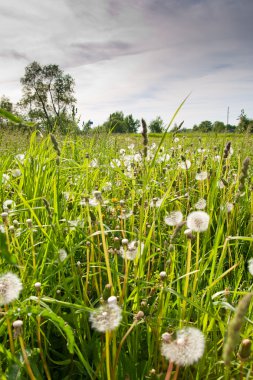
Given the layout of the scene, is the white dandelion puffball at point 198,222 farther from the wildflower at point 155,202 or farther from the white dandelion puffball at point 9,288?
the white dandelion puffball at point 9,288

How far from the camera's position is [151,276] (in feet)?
5.14

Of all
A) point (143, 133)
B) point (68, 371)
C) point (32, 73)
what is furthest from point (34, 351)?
point (32, 73)

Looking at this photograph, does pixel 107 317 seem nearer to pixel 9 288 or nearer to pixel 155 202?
pixel 9 288

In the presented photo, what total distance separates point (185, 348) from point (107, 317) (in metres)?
0.19

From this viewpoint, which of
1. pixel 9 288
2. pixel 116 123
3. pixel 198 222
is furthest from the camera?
pixel 116 123

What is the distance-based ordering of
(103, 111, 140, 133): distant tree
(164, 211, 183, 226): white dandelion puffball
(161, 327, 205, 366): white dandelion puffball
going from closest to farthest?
(161, 327, 205, 366): white dandelion puffball < (164, 211, 183, 226): white dandelion puffball < (103, 111, 140, 133): distant tree

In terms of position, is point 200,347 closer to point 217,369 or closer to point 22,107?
point 217,369

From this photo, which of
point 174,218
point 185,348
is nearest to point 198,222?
point 174,218

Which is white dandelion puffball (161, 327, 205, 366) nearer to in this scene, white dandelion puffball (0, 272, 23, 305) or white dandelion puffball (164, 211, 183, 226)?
white dandelion puffball (0, 272, 23, 305)

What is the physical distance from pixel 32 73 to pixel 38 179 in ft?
182

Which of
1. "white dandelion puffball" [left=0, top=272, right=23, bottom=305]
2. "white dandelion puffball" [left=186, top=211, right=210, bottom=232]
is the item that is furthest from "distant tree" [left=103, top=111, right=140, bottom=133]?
"white dandelion puffball" [left=0, top=272, right=23, bottom=305]

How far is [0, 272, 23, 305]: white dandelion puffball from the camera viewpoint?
853 mm

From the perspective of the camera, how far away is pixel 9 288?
2.88 feet

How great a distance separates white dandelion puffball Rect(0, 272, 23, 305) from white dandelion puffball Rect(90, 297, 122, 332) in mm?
203
